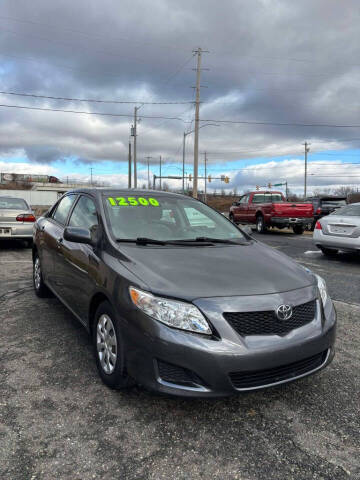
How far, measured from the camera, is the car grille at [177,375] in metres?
2.22

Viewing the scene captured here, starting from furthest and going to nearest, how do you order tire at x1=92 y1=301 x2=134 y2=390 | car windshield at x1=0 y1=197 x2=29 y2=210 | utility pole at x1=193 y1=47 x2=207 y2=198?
utility pole at x1=193 y1=47 x2=207 y2=198 → car windshield at x1=0 y1=197 x2=29 y2=210 → tire at x1=92 y1=301 x2=134 y2=390

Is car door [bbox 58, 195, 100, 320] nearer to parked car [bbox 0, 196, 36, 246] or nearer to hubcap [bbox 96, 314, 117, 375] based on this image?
hubcap [bbox 96, 314, 117, 375]

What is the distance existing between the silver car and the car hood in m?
5.52

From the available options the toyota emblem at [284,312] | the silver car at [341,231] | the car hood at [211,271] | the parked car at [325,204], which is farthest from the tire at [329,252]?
the parked car at [325,204]

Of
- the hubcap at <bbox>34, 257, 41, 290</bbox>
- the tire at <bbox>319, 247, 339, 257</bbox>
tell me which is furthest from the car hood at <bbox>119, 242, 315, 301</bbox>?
the tire at <bbox>319, 247, 339, 257</bbox>

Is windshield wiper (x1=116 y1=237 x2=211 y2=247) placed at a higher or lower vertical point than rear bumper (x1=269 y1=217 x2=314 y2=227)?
higher

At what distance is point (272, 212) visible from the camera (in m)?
15.4

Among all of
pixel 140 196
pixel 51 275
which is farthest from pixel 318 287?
pixel 51 275

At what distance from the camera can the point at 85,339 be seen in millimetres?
3676

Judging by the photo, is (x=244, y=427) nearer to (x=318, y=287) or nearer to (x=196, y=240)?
(x=318, y=287)

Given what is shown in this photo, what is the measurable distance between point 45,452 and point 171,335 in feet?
3.19

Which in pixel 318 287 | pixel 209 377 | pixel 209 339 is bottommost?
pixel 209 377

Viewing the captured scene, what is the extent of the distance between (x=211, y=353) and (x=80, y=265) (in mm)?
1659

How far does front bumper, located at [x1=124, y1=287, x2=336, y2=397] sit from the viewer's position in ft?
7.14
